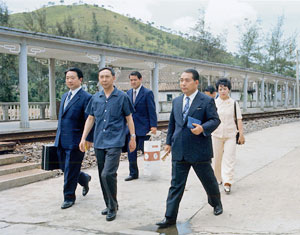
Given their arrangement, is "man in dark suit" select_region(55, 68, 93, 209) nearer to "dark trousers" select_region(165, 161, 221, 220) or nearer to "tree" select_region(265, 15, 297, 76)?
"dark trousers" select_region(165, 161, 221, 220)

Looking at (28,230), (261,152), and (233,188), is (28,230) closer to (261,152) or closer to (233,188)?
(233,188)

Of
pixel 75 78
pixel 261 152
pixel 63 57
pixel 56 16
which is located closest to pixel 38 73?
pixel 63 57

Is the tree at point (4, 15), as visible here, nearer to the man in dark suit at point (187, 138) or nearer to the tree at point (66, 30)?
the tree at point (66, 30)

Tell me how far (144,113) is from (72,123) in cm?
177

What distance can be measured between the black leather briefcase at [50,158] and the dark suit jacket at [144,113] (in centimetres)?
174

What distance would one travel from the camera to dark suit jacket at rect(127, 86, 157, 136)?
6.36 metres

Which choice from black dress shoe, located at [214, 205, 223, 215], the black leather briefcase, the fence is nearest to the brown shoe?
black dress shoe, located at [214, 205, 223, 215]

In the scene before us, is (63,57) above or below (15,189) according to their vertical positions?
above

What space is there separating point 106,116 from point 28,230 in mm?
1560

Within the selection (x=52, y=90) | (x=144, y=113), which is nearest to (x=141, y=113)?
(x=144, y=113)

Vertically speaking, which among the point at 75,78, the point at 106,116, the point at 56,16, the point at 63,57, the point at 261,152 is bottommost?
the point at 261,152

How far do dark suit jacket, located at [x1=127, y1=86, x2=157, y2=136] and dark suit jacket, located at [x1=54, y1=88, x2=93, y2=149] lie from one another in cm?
154

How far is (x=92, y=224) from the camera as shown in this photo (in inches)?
163

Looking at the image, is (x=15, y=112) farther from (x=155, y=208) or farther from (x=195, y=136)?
(x=195, y=136)
